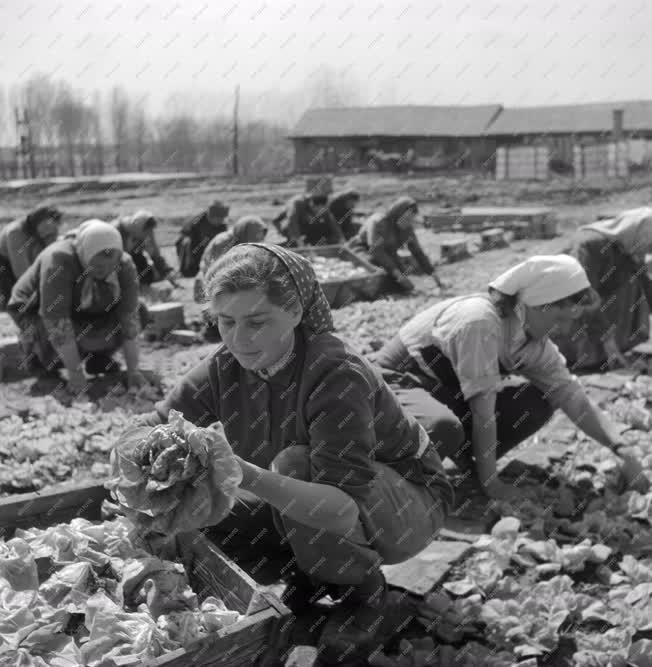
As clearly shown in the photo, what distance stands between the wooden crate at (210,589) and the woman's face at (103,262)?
2.71 metres

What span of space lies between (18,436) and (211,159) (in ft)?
173

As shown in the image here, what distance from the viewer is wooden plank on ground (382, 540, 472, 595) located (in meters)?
3.04

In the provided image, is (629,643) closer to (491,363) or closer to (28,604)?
(491,363)

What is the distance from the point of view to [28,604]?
222 cm

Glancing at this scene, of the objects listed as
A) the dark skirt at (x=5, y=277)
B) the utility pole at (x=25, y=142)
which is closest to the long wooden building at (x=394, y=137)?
the utility pole at (x=25, y=142)

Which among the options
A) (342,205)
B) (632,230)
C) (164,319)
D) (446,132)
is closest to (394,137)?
(446,132)

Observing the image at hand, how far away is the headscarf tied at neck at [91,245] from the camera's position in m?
5.21

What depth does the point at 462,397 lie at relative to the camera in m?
3.79

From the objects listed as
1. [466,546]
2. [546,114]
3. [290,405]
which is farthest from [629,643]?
[546,114]

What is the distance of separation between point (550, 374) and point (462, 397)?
40 centimetres

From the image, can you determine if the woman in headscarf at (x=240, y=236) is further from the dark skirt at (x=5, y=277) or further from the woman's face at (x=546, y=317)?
the woman's face at (x=546, y=317)

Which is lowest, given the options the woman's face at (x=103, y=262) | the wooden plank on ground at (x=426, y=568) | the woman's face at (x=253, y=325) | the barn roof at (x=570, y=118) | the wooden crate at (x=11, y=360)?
the wooden plank on ground at (x=426, y=568)

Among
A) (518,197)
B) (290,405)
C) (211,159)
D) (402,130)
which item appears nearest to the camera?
(290,405)

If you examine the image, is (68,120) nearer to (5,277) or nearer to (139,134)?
(139,134)
